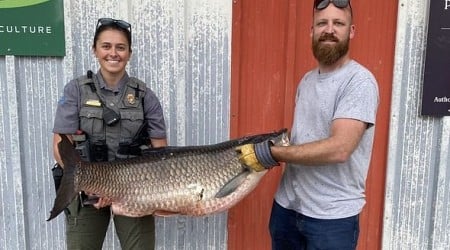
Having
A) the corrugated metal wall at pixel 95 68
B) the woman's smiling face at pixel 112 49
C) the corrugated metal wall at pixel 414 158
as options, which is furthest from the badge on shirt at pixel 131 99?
the corrugated metal wall at pixel 414 158

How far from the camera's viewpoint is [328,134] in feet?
8.19

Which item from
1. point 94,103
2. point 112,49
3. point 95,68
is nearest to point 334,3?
point 112,49

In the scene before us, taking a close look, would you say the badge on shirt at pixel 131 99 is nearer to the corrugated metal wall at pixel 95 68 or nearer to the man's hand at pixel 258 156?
the corrugated metal wall at pixel 95 68

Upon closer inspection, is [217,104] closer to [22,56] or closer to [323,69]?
[323,69]

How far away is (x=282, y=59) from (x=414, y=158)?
1.25 m

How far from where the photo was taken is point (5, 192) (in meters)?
3.54

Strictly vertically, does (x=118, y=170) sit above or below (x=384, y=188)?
above

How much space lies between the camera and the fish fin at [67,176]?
256cm

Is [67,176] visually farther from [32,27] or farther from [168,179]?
[32,27]

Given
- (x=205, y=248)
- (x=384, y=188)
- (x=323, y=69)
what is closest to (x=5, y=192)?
(x=205, y=248)

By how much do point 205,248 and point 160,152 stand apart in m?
1.32

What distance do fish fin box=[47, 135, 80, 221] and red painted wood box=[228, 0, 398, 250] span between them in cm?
135

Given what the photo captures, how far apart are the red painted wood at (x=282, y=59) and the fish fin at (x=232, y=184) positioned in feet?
3.31

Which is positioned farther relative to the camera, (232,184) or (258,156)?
(232,184)
